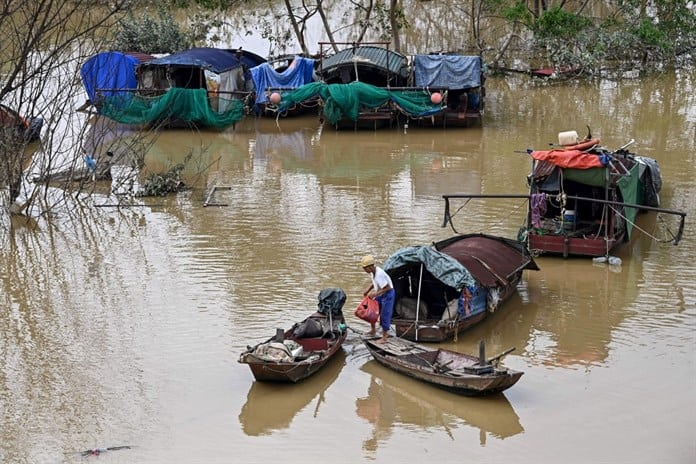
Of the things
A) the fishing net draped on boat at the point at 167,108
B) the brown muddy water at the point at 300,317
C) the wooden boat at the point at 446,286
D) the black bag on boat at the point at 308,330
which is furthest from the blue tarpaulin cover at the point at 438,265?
the fishing net draped on boat at the point at 167,108

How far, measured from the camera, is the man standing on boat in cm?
1219

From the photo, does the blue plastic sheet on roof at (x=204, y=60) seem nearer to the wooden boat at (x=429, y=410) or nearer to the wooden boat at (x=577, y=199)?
→ the wooden boat at (x=577, y=199)

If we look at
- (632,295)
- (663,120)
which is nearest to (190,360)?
(632,295)

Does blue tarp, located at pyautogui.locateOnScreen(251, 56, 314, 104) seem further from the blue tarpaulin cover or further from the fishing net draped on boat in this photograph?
the blue tarpaulin cover

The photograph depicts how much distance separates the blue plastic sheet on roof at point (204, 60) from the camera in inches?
1043

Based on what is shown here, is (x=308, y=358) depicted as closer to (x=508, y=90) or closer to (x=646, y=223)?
(x=646, y=223)

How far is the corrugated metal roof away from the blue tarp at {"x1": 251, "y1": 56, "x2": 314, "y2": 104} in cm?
60

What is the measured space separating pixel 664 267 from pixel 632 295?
4.50ft

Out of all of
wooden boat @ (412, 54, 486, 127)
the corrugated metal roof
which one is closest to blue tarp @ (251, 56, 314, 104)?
the corrugated metal roof

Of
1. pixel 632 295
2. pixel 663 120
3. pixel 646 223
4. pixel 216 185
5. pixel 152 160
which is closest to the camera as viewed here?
pixel 632 295

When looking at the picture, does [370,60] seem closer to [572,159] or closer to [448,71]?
[448,71]

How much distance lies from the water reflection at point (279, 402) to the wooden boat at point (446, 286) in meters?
1.40

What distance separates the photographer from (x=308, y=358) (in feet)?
38.0

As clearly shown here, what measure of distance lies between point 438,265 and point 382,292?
3.15 ft
